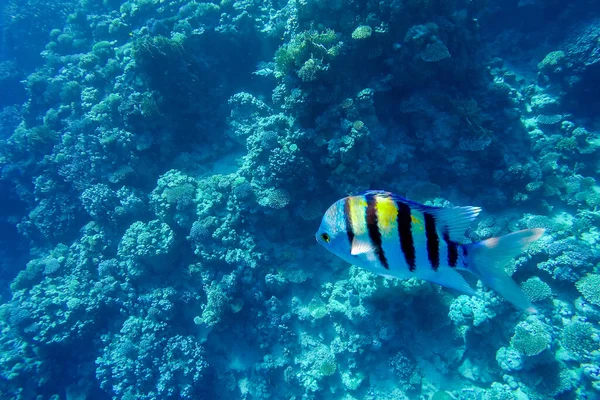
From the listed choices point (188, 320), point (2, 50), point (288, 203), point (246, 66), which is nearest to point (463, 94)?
point (288, 203)

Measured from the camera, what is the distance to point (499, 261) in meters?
1.65

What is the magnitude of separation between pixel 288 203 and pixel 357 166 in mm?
1884

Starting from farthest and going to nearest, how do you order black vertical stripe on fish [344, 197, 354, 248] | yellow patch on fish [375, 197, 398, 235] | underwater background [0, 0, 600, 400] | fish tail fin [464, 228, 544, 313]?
underwater background [0, 0, 600, 400]
black vertical stripe on fish [344, 197, 354, 248]
yellow patch on fish [375, 197, 398, 235]
fish tail fin [464, 228, 544, 313]

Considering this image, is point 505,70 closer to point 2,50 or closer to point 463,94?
point 463,94

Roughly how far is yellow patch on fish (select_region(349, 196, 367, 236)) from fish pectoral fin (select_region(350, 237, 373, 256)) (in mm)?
44

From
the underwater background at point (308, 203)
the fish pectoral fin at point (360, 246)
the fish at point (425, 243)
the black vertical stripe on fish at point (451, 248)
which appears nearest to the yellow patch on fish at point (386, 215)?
the fish at point (425, 243)

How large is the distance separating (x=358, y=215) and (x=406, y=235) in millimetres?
289

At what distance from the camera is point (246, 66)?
10781mm

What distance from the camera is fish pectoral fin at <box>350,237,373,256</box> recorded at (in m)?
1.79

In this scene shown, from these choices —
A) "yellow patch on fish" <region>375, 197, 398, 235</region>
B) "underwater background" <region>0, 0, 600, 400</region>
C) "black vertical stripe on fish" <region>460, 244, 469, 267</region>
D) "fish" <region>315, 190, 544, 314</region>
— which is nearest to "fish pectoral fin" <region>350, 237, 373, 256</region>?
"fish" <region>315, 190, 544, 314</region>

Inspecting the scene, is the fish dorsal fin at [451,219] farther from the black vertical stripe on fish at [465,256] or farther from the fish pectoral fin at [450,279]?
the fish pectoral fin at [450,279]

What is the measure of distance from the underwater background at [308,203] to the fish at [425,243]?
16.7 ft

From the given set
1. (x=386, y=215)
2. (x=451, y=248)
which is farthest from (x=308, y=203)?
(x=451, y=248)

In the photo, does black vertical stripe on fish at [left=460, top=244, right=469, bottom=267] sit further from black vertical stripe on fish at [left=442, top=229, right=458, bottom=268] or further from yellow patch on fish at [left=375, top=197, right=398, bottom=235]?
yellow patch on fish at [left=375, top=197, right=398, bottom=235]
